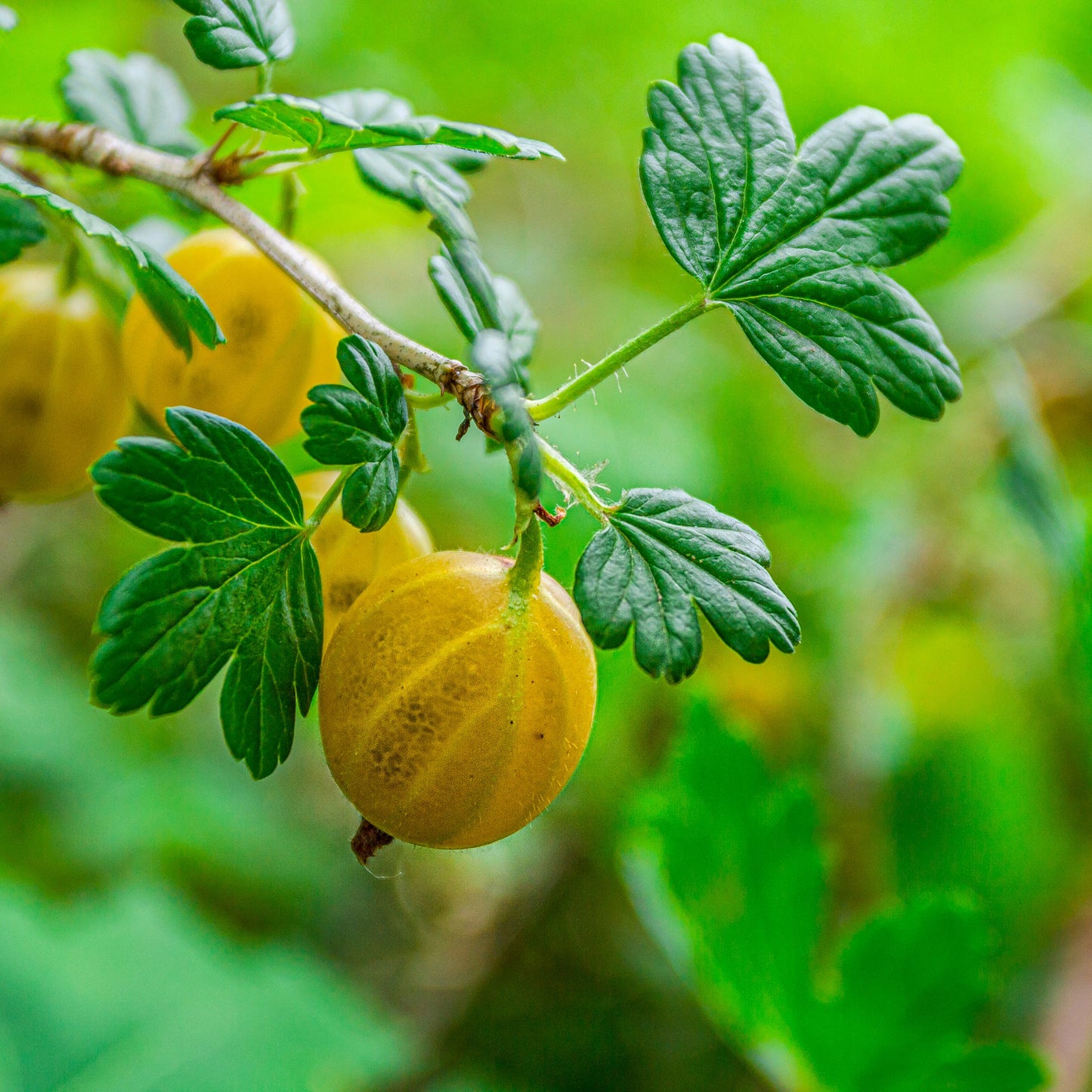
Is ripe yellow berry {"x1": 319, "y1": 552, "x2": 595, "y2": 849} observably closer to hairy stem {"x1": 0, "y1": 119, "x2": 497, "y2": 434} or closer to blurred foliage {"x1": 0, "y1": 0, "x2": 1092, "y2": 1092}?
hairy stem {"x1": 0, "y1": 119, "x2": 497, "y2": 434}

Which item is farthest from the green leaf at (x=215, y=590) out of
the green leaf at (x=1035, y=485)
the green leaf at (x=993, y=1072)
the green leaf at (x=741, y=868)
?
the green leaf at (x=1035, y=485)

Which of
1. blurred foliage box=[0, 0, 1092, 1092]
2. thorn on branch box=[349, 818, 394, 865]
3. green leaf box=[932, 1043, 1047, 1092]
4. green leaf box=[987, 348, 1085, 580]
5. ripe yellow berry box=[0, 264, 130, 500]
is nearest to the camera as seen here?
thorn on branch box=[349, 818, 394, 865]

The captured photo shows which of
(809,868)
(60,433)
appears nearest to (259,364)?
(60,433)

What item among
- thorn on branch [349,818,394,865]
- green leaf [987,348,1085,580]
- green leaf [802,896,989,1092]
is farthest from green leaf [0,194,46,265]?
green leaf [987,348,1085,580]

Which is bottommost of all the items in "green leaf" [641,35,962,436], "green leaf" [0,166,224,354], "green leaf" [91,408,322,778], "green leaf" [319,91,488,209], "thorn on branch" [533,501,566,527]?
"green leaf" [91,408,322,778]

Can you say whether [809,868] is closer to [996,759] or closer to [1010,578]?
[996,759]

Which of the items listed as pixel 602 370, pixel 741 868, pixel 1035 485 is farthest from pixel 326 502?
pixel 1035 485

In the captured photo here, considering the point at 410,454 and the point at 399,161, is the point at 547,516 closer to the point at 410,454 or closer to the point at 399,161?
the point at 410,454
